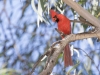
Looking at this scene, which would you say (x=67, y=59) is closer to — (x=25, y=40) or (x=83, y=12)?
(x=83, y=12)

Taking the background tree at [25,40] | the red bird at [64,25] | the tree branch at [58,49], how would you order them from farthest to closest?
the background tree at [25,40], the red bird at [64,25], the tree branch at [58,49]

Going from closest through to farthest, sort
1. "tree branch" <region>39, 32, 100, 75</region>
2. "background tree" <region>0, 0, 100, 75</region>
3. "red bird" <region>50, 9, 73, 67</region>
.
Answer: "tree branch" <region>39, 32, 100, 75</region> < "red bird" <region>50, 9, 73, 67</region> < "background tree" <region>0, 0, 100, 75</region>

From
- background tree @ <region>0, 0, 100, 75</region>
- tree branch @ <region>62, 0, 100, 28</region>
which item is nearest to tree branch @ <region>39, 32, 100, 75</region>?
tree branch @ <region>62, 0, 100, 28</region>

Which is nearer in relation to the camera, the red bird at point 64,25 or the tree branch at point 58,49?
the tree branch at point 58,49

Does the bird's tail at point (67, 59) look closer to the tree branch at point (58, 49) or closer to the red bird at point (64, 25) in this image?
the red bird at point (64, 25)

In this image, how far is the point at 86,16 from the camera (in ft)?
1.84

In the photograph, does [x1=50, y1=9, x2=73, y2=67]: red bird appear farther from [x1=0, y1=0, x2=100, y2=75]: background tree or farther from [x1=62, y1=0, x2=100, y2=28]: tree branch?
[x1=0, y1=0, x2=100, y2=75]: background tree

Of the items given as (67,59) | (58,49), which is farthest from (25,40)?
(58,49)

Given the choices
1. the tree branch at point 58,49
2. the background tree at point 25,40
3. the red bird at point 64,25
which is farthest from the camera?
the background tree at point 25,40

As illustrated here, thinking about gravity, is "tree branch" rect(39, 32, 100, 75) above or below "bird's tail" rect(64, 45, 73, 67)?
above

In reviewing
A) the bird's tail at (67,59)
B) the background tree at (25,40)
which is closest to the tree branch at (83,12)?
the bird's tail at (67,59)

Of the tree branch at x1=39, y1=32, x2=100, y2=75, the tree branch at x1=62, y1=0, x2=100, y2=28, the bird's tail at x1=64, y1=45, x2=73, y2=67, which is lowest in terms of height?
the bird's tail at x1=64, y1=45, x2=73, y2=67

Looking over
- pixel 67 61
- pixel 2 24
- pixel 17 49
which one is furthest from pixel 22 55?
pixel 67 61

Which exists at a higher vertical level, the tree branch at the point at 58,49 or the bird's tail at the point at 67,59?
the tree branch at the point at 58,49
